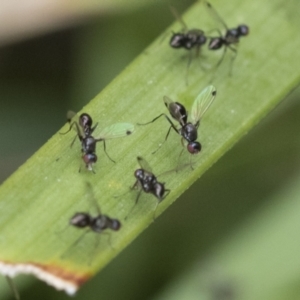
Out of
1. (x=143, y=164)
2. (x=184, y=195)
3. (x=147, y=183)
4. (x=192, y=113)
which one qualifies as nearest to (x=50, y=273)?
(x=147, y=183)

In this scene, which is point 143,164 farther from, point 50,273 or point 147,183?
point 50,273

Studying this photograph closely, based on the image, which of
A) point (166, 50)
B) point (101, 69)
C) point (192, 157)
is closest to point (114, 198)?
point (192, 157)

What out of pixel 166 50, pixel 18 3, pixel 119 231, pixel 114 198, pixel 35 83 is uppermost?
pixel 18 3

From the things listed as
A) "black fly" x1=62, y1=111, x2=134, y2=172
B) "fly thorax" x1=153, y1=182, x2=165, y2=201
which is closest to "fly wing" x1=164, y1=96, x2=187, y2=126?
"black fly" x1=62, y1=111, x2=134, y2=172

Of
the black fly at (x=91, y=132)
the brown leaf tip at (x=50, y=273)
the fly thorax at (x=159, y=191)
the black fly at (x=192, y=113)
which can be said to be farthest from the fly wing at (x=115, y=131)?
the brown leaf tip at (x=50, y=273)

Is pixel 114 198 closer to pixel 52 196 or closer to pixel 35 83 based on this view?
pixel 52 196

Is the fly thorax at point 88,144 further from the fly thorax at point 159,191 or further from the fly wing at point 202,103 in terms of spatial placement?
the fly wing at point 202,103
